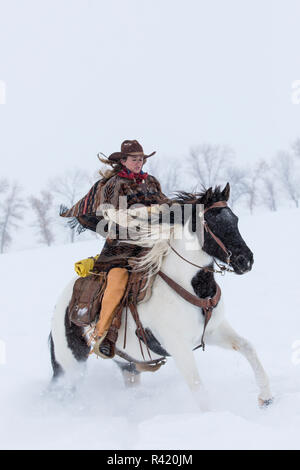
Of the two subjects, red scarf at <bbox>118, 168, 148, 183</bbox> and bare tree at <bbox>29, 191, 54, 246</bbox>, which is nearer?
red scarf at <bbox>118, 168, 148, 183</bbox>

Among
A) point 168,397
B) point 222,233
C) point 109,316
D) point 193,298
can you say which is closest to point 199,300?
point 193,298

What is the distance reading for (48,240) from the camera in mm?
43125

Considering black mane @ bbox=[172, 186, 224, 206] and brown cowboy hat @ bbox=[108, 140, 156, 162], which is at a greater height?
brown cowboy hat @ bbox=[108, 140, 156, 162]

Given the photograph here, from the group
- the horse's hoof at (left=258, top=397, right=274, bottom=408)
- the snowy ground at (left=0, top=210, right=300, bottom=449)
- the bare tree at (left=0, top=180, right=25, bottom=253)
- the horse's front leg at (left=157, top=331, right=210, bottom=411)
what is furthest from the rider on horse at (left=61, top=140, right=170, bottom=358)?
the bare tree at (left=0, top=180, right=25, bottom=253)

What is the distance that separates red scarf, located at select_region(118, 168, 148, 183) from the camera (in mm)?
4242

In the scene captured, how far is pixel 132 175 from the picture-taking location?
4273mm

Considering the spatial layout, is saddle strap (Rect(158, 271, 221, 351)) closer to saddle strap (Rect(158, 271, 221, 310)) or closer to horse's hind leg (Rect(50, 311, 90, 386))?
saddle strap (Rect(158, 271, 221, 310))

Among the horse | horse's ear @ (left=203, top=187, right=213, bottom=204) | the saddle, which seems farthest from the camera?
the saddle

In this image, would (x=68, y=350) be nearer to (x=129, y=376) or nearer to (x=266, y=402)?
(x=129, y=376)

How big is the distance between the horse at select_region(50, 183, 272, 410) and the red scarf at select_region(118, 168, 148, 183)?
0.67m

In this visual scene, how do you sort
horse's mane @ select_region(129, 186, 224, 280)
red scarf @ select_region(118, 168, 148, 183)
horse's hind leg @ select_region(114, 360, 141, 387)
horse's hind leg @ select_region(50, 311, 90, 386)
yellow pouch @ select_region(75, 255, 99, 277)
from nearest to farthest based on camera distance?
1. horse's mane @ select_region(129, 186, 224, 280)
2. red scarf @ select_region(118, 168, 148, 183)
3. yellow pouch @ select_region(75, 255, 99, 277)
4. horse's hind leg @ select_region(50, 311, 90, 386)
5. horse's hind leg @ select_region(114, 360, 141, 387)

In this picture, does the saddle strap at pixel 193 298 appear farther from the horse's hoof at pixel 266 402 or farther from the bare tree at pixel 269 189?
the bare tree at pixel 269 189

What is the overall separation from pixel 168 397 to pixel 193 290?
6.00ft

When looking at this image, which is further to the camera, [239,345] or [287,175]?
[287,175]
